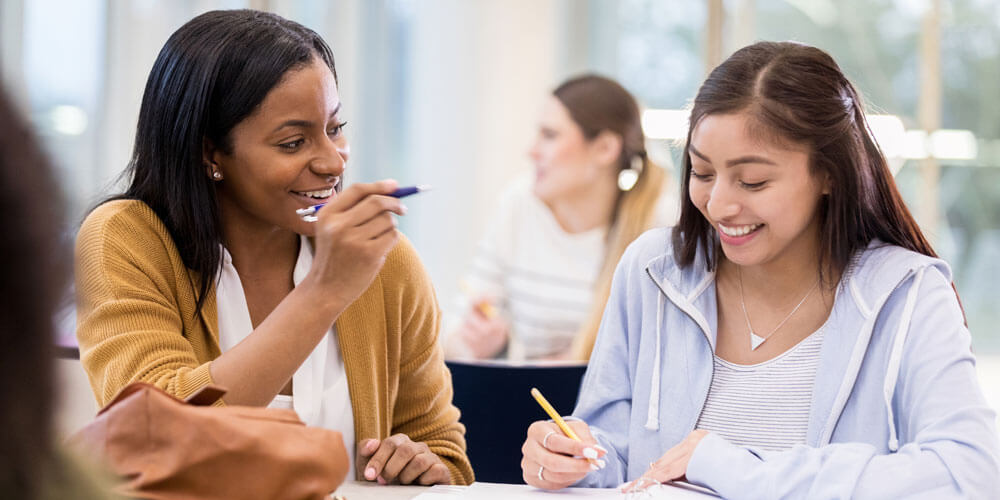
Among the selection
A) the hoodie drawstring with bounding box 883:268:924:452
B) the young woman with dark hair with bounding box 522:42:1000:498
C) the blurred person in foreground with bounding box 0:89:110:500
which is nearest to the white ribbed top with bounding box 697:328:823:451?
the young woman with dark hair with bounding box 522:42:1000:498

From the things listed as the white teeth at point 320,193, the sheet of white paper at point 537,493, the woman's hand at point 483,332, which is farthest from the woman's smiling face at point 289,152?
the woman's hand at point 483,332

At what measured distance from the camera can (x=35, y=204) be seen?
1.82 ft

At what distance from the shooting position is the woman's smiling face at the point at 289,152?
1.39 metres

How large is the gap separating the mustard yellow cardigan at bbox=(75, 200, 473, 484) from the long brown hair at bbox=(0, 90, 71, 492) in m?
0.67

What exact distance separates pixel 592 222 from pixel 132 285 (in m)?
2.12

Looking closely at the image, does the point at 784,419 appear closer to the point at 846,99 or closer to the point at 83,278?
the point at 846,99

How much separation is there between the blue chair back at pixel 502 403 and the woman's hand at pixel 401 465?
419 mm

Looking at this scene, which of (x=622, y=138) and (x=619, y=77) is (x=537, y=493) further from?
(x=619, y=77)

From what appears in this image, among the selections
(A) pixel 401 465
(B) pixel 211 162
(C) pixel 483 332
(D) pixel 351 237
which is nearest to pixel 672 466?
(A) pixel 401 465

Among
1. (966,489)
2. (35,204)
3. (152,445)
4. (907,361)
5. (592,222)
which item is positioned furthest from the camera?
(592,222)

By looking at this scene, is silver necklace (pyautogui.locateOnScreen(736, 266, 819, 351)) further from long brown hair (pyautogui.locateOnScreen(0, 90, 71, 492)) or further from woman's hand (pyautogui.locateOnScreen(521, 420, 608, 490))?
long brown hair (pyautogui.locateOnScreen(0, 90, 71, 492))

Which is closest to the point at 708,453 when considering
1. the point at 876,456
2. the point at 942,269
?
the point at 876,456

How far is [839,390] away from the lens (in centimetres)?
132

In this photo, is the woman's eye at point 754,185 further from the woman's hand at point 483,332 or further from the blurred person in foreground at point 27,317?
the woman's hand at point 483,332
